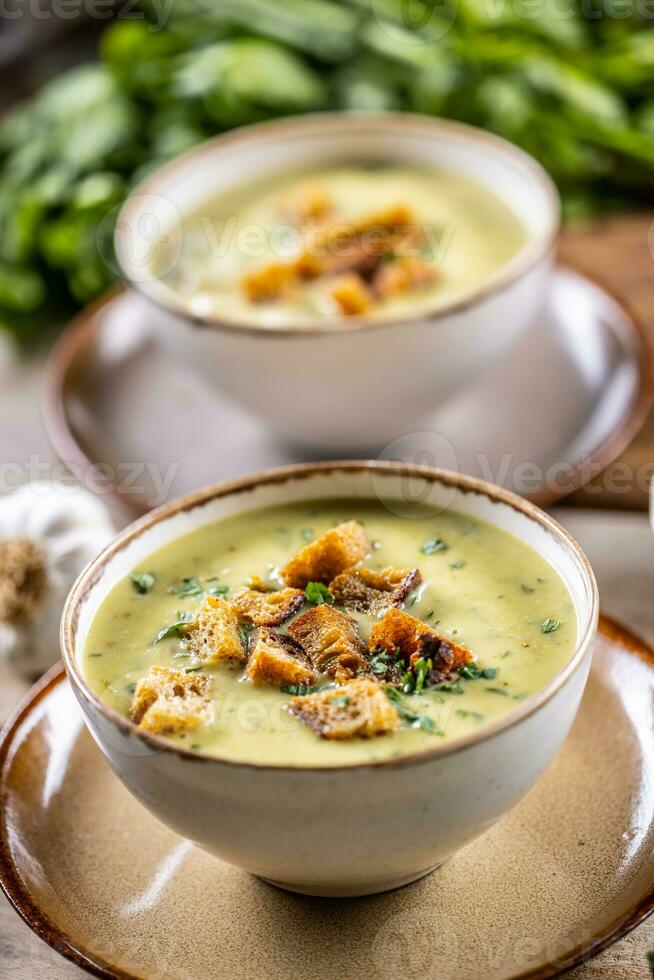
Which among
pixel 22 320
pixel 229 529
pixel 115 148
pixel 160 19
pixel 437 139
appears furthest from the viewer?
pixel 160 19

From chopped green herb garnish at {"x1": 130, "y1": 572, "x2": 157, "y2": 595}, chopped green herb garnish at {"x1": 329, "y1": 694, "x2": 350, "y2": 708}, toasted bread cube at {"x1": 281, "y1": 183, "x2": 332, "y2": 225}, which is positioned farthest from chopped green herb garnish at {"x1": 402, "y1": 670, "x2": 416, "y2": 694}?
toasted bread cube at {"x1": 281, "y1": 183, "x2": 332, "y2": 225}

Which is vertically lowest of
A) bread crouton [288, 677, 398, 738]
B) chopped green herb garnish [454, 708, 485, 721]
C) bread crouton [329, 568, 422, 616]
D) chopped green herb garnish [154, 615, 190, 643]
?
bread crouton [329, 568, 422, 616]

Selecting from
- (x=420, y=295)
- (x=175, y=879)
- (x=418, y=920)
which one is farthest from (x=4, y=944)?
(x=420, y=295)

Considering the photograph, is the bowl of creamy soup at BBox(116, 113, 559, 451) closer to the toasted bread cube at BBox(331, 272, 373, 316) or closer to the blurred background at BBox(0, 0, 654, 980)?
the toasted bread cube at BBox(331, 272, 373, 316)

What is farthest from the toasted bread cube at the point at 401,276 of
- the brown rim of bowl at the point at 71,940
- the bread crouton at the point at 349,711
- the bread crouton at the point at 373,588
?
the bread crouton at the point at 349,711

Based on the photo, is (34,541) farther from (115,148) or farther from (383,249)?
(115,148)

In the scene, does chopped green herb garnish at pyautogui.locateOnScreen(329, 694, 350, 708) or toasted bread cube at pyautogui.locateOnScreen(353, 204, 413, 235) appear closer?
chopped green herb garnish at pyautogui.locateOnScreen(329, 694, 350, 708)
